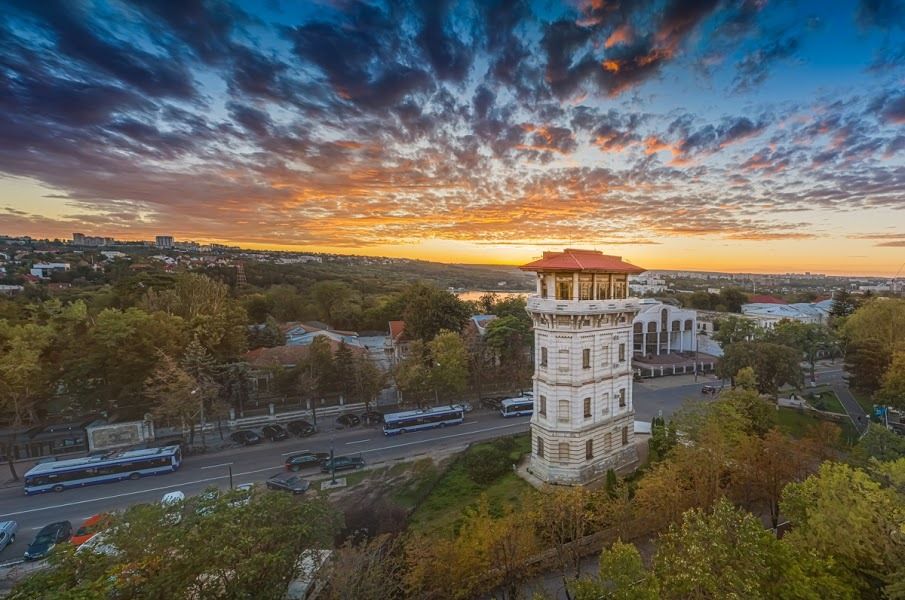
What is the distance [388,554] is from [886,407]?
41.8m

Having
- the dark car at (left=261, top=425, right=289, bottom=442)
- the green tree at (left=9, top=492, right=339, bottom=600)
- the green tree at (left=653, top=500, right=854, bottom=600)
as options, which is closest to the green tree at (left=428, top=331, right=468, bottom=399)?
the dark car at (left=261, top=425, right=289, bottom=442)

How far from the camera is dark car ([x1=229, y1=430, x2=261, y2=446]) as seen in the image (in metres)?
36.2

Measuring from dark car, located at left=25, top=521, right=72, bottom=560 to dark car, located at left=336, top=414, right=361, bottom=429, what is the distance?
1979 centimetres

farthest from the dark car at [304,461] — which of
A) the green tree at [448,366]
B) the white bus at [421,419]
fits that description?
the green tree at [448,366]

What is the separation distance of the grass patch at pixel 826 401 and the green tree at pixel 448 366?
34371 mm

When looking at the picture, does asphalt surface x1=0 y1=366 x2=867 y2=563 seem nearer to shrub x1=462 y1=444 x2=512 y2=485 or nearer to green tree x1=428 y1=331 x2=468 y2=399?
green tree x1=428 y1=331 x2=468 y2=399

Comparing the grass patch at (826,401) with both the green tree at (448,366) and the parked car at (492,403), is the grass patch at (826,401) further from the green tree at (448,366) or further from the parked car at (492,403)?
the green tree at (448,366)

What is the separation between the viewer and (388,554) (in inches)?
615

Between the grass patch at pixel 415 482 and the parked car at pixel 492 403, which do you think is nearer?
the grass patch at pixel 415 482

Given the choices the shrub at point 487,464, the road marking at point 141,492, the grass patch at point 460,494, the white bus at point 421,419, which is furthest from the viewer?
the white bus at point 421,419

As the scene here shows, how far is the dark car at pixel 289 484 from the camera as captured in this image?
89.8ft

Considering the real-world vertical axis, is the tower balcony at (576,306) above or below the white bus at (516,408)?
above

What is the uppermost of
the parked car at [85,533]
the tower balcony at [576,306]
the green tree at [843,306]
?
the tower balcony at [576,306]

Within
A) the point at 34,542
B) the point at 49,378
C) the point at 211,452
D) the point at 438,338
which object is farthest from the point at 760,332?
the point at 49,378
